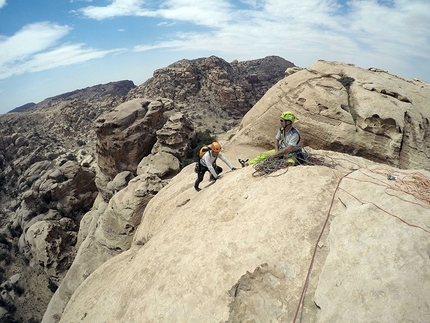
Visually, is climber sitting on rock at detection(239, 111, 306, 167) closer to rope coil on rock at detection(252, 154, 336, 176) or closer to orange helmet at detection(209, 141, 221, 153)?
rope coil on rock at detection(252, 154, 336, 176)

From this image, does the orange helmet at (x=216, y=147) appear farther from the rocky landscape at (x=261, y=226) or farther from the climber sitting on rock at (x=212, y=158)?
the rocky landscape at (x=261, y=226)

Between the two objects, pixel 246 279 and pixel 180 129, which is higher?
pixel 246 279

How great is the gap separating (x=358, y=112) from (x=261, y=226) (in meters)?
8.76

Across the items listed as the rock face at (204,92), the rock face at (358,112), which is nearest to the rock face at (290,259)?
the rock face at (358,112)

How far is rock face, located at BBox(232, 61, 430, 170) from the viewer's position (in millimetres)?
10477

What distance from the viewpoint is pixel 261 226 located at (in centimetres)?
485

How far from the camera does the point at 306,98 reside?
40.0ft

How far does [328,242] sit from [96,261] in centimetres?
1094

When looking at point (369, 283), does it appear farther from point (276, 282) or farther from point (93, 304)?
point (93, 304)

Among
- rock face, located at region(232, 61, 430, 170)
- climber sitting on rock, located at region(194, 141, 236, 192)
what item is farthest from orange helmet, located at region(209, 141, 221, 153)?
rock face, located at region(232, 61, 430, 170)

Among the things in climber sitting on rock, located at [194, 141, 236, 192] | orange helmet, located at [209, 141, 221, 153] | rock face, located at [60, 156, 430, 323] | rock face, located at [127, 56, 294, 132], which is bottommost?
rock face, located at [127, 56, 294, 132]

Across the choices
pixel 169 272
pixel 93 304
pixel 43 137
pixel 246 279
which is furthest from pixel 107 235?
pixel 43 137

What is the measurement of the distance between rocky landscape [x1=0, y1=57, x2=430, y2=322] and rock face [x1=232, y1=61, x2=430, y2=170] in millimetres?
51

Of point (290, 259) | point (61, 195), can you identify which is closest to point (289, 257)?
point (290, 259)
